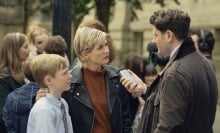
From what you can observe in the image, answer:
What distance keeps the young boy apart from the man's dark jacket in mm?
695

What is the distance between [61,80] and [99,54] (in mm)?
385

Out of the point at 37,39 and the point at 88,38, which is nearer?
the point at 88,38

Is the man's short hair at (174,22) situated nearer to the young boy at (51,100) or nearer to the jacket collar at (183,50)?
the jacket collar at (183,50)

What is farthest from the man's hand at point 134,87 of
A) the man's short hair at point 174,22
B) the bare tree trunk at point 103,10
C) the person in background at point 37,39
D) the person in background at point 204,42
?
A: the bare tree trunk at point 103,10

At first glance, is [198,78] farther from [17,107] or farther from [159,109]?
[17,107]

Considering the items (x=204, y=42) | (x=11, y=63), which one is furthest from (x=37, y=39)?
(x=204, y=42)

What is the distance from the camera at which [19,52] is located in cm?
589

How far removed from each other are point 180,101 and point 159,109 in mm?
191

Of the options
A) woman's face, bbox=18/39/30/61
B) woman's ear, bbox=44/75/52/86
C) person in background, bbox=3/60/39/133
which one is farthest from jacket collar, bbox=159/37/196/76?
woman's face, bbox=18/39/30/61

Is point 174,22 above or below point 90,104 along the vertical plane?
above

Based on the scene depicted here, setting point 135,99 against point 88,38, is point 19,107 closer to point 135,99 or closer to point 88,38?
point 88,38

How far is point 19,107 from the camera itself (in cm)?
517

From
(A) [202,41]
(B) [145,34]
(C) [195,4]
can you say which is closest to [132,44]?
(B) [145,34]

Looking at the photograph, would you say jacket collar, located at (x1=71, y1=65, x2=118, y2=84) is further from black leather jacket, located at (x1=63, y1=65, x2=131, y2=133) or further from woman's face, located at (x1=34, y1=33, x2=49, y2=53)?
woman's face, located at (x1=34, y1=33, x2=49, y2=53)
